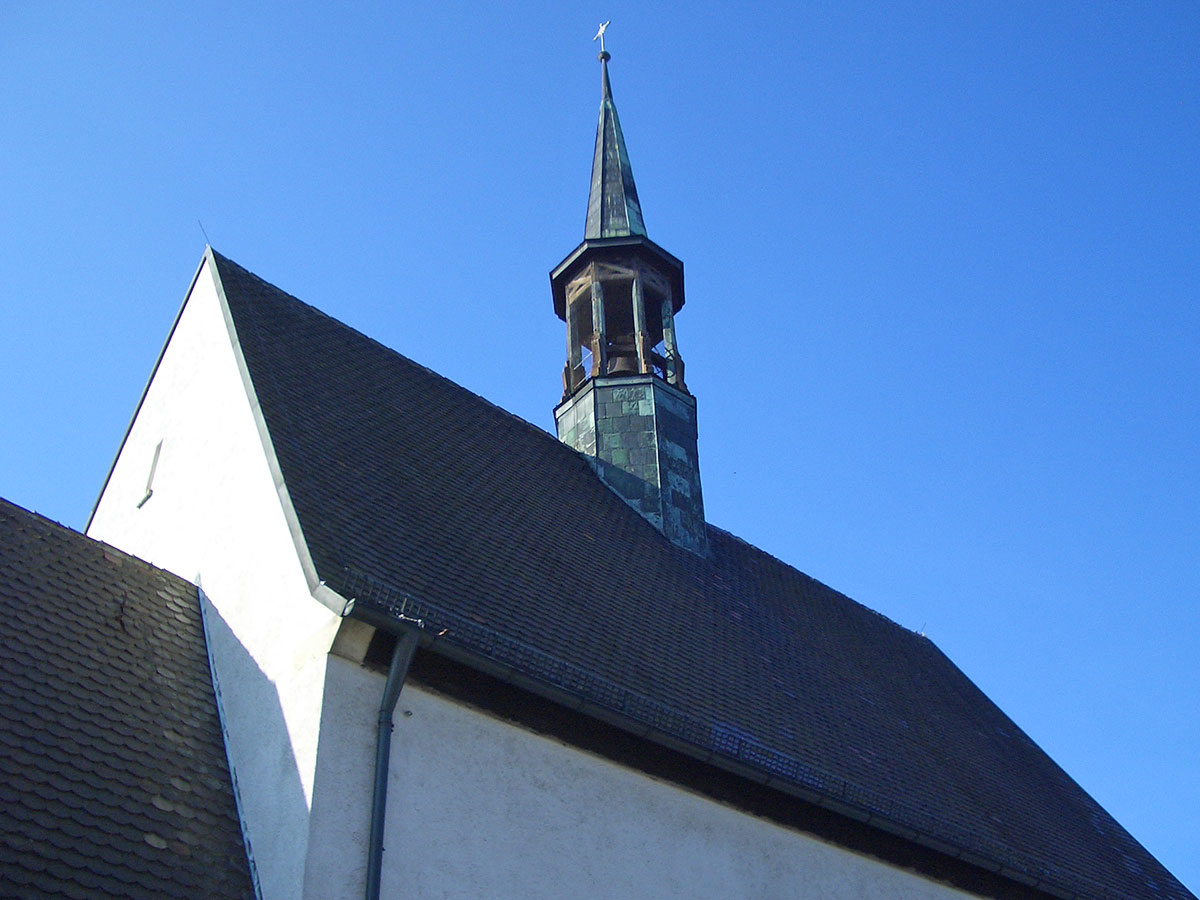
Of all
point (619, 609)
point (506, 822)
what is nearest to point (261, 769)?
point (506, 822)

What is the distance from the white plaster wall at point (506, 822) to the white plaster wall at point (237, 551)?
0.22 metres

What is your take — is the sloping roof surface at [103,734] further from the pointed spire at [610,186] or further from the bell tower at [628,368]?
the pointed spire at [610,186]

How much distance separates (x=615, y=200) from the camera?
54.0 feet

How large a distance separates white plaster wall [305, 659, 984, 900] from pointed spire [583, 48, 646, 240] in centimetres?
918

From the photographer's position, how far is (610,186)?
55.1 ft

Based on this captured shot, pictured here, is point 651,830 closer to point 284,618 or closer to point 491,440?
point 284,618

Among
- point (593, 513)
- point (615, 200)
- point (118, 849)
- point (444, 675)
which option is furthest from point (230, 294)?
point (615, 200)

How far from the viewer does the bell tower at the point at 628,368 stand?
43.0 ft

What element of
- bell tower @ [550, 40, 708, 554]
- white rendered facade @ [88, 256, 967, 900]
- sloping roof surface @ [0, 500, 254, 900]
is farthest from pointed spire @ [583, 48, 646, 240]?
sloping roof surface @ [0, 500, 254, 900]

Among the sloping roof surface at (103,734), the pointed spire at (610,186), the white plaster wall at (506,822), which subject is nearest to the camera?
the sloping roof surface at (103,734)

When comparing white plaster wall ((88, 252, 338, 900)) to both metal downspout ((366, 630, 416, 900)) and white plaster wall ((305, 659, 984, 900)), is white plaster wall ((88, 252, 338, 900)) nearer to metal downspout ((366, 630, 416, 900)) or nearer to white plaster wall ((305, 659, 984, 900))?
white plaster wall ((305, 659, 984, 900))

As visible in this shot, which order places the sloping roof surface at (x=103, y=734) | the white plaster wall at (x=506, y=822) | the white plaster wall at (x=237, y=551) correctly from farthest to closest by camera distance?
the white plaster wall at (x=237, y=551), the white plaster wall at (x=506, y=822), the sloping roof surface at (x=103, y=734)

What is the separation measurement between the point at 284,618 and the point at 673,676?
2.98 metres

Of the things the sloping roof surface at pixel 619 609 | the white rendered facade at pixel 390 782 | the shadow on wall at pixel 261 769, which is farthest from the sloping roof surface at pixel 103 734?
the sloping roof surface at pixel 619 609
